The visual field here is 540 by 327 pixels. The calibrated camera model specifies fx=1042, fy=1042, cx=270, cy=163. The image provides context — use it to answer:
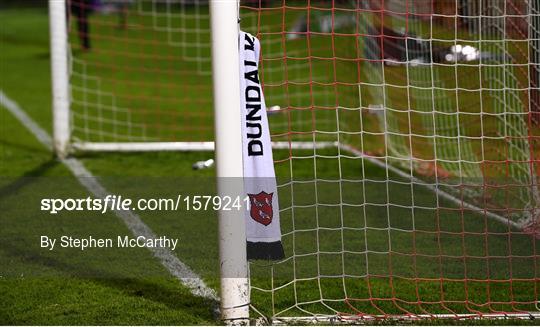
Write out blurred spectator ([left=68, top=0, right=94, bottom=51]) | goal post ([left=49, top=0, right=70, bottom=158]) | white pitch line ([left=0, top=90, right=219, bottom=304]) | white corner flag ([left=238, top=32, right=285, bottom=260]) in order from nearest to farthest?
white corner flag ([left=238, top=32, right=285, bottom=260]), white pitch line ([left=0, top=90, right=219, bottom=304]), goal post ([left=49, top=0, right=70, bottom=158]), blurred spectator ([left=68, top=0, right=94, bottom=51])

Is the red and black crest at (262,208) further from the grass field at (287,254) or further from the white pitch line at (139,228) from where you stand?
the white pitch line at (139,228)

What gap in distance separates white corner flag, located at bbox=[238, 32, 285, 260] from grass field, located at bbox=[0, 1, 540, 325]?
0.28 m

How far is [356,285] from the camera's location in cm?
600

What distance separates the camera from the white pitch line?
5980 millimetres

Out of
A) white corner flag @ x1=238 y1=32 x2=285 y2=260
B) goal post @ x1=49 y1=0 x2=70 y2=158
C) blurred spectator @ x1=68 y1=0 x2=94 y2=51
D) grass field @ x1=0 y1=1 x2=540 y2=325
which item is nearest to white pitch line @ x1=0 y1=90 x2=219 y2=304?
grass field @ x1=0 y1=1 x2=540 y2=325

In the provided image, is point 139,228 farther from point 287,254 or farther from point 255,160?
point 255,160

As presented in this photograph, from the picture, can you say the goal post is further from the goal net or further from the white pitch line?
the goal net

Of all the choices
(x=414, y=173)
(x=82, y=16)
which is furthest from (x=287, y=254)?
(x=82, y=16)

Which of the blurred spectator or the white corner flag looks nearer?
the white corner flag

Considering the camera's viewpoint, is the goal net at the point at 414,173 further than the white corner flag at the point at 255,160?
Answer: Yes

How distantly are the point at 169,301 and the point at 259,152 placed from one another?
3.20 feet

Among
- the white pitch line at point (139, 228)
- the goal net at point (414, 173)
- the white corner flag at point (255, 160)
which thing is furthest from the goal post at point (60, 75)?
the white corner flag at point (255, 160)

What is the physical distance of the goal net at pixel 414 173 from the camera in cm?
585

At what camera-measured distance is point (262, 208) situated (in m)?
5.52
